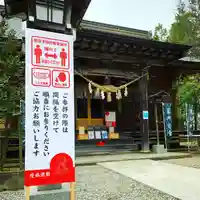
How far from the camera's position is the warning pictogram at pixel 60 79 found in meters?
3.46

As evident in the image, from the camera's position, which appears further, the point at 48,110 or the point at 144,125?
the point at 144,125

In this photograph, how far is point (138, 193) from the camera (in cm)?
542

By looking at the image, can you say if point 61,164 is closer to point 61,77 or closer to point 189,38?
point 61,77

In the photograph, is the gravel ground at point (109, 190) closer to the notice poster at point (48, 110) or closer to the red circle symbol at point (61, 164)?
the red circle symbol at point (61, 164)

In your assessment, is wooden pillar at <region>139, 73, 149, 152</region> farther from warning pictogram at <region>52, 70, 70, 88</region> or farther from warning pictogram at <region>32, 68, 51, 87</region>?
warning pictogram at <region>32, 68, 51, 87</region>

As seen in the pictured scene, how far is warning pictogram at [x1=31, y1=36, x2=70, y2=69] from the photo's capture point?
11.1ft

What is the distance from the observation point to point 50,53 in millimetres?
3479

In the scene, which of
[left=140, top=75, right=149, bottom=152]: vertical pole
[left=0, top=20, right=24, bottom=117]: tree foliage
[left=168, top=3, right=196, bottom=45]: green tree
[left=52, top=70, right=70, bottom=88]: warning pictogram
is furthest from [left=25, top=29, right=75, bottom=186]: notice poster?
[left=168, top=3, right=196, bottom=45]: green tree

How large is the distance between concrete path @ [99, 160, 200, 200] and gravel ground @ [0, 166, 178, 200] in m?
0.26

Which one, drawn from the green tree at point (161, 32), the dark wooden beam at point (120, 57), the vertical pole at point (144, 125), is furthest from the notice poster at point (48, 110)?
the green tree at point (161, 32)

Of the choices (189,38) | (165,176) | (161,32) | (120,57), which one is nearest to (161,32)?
(161,32)

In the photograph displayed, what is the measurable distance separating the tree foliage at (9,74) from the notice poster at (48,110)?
2.68 m

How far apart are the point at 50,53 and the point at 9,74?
120 inches

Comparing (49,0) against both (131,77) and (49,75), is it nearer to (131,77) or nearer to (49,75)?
(49,75)
